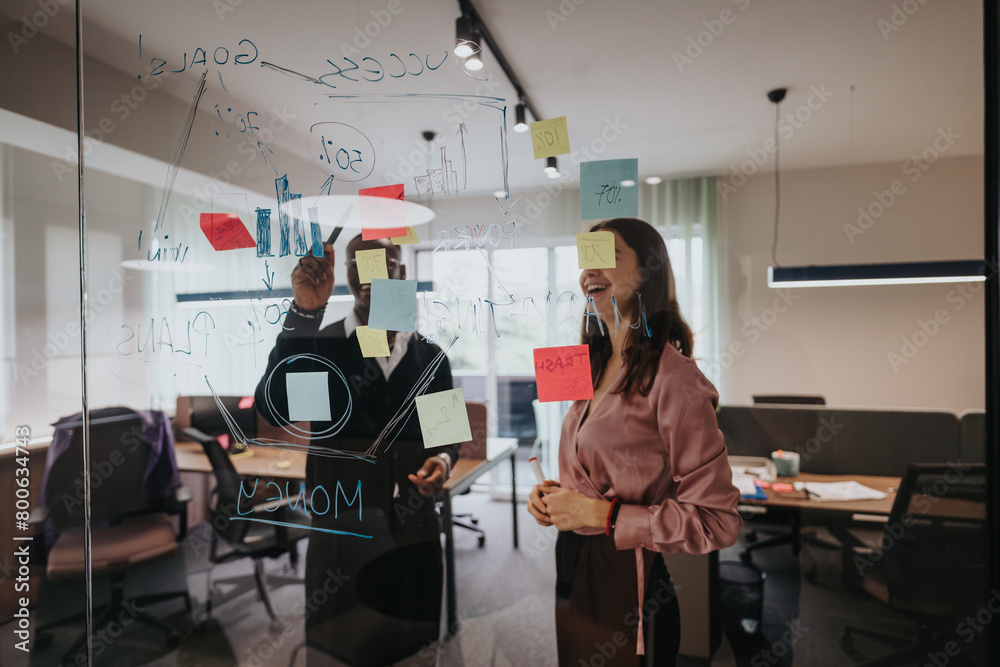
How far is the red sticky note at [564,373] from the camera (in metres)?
0.88

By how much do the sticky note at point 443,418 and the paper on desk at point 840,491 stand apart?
2.27 ft

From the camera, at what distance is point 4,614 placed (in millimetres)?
1221

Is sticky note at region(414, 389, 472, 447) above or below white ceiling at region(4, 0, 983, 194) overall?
below

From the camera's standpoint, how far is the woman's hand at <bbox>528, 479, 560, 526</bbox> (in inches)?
35.9

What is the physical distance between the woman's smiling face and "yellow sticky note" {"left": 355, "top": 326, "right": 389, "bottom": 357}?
462 mm

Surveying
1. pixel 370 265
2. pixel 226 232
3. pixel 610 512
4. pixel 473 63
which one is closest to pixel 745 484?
pixel 610 512

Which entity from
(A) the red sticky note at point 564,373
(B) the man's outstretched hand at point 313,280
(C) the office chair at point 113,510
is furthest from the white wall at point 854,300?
(C) the office chair at point 113,510

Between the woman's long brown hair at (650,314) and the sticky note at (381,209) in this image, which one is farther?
the sticky note at (381,209)

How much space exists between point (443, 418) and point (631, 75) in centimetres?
81

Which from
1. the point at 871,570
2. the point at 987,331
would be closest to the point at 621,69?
the point at 987,331

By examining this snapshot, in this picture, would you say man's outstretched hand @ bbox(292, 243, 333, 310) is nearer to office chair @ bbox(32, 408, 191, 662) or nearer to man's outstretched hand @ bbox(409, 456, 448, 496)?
man's outstretched hand @ bbox(409, 456, 448, 496)

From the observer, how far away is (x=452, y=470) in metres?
0.99

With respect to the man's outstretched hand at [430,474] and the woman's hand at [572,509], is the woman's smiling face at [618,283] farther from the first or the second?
the man's outstretched hand at [430,474]

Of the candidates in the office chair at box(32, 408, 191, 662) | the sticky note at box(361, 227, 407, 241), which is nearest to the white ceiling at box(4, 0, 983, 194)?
the sticky note at box(361, 227, 407, 241)
